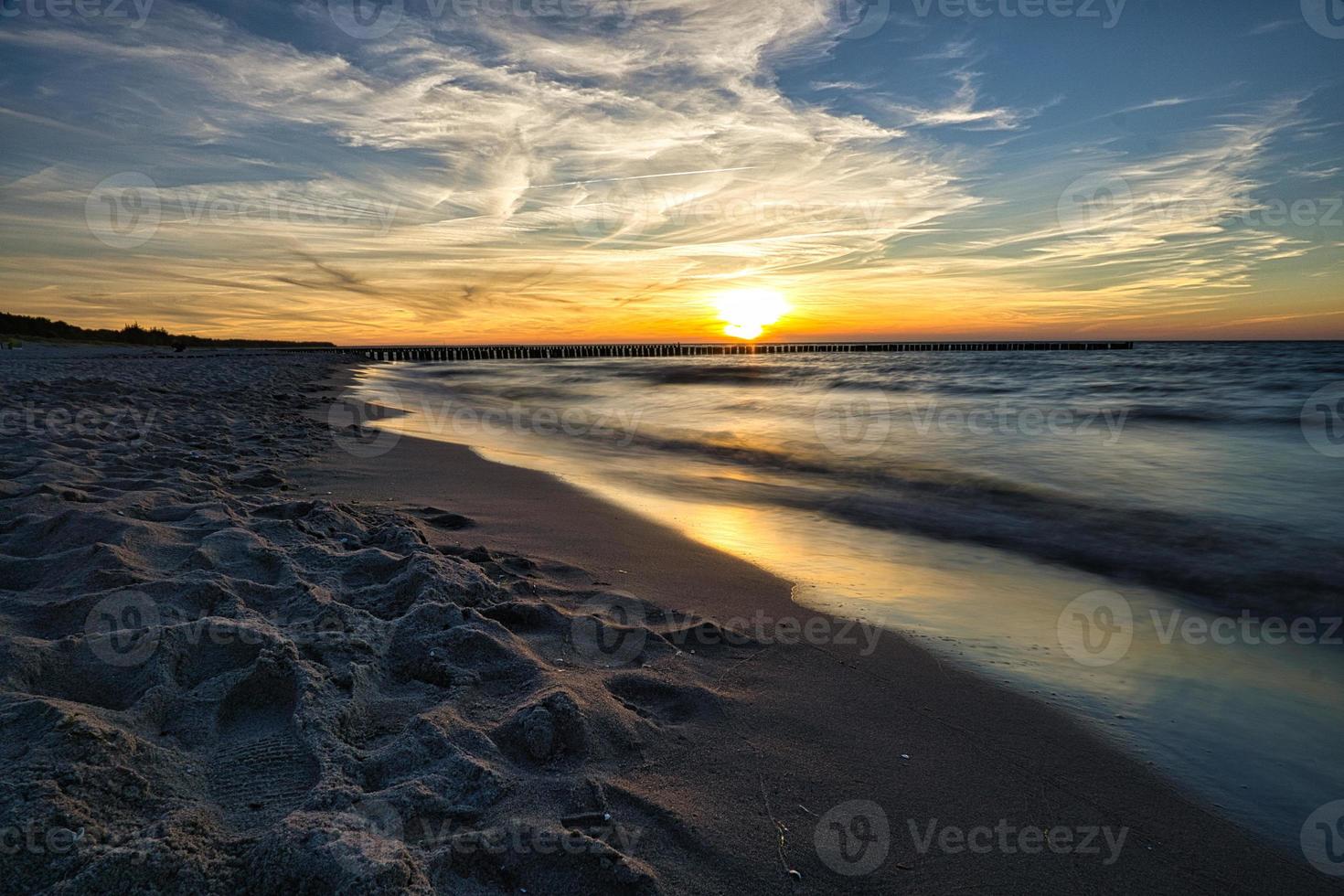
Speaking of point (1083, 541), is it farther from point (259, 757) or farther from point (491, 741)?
point (259, 757)

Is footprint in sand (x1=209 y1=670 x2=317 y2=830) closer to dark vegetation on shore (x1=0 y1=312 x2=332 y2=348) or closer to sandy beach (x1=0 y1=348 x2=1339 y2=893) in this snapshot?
sandy beach (x1=0 y1=348 x2=1339 y2=893)

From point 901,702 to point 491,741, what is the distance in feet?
5.37

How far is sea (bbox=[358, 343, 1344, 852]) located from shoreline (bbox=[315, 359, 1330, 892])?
0.49 feet

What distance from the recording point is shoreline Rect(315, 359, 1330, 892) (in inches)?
80.7

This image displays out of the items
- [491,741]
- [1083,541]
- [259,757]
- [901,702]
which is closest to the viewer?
[259,757]

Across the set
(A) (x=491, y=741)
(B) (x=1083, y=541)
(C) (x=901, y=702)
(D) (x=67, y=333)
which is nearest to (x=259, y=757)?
(A) (x=491, y=741)

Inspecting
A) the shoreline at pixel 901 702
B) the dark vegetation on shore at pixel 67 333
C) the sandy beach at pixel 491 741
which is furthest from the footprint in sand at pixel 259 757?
the dark vegetation on shore at pixel 67 333

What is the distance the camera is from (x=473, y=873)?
159cm

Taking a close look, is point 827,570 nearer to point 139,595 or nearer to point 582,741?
point 582,741

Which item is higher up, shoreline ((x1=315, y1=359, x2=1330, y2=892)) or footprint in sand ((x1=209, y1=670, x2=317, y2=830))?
footprint in sand ((x1=209, y1=670, x2=317, y2=830))

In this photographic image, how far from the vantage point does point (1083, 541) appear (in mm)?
5730

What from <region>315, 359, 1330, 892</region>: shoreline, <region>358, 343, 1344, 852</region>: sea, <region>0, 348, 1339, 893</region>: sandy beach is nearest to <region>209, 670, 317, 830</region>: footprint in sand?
<region>0, 348, 1339, 893</region>: sandy beach

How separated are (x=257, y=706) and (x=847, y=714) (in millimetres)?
2054

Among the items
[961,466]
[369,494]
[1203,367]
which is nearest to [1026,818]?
[369,494]
